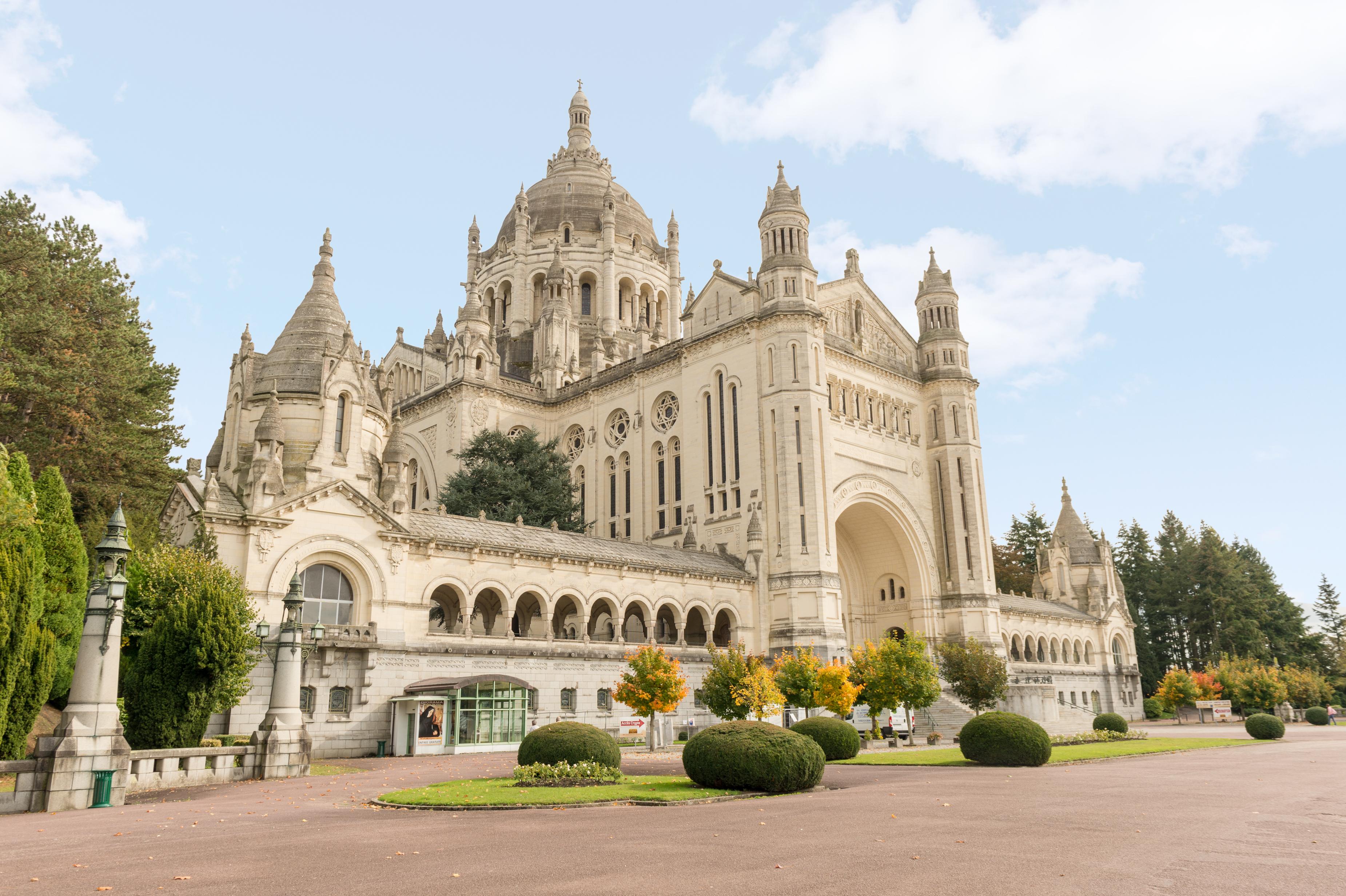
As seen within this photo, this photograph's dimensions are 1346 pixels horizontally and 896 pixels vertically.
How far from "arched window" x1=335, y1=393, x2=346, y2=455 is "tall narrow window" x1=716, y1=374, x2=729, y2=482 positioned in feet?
70.3

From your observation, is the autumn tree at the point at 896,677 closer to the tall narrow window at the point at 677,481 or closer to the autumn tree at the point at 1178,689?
the tall narrow window at the point at 677,481

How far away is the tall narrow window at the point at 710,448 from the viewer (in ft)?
171

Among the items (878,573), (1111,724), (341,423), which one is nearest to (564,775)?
(341,423)

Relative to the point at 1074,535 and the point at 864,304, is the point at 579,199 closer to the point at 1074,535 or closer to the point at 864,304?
the point at 864,304

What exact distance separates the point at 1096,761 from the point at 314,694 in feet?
81.8

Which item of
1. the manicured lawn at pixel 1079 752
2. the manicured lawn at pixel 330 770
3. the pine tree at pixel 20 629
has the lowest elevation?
the manicured lawn at pixel 1079 752

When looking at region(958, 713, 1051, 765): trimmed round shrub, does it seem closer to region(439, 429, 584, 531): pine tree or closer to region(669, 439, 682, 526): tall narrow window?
region(669, 439, 682, 526): tall narrow window

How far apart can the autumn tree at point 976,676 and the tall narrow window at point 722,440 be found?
1482cm


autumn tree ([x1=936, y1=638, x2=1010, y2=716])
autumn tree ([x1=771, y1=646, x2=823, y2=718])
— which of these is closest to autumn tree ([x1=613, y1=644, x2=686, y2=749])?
autumn tree ([x1=771, y1=646, x2=823, y2=718])

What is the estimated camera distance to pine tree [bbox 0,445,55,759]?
63.4 ft

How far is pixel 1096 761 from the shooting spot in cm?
2758

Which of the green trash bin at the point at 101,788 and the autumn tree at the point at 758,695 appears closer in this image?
the green trash bin at the point at 101,788

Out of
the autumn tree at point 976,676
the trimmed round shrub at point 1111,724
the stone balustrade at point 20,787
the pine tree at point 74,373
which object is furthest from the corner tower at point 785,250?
the stone balustrade at point 20,787

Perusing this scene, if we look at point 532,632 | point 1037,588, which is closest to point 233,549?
point 532,632
